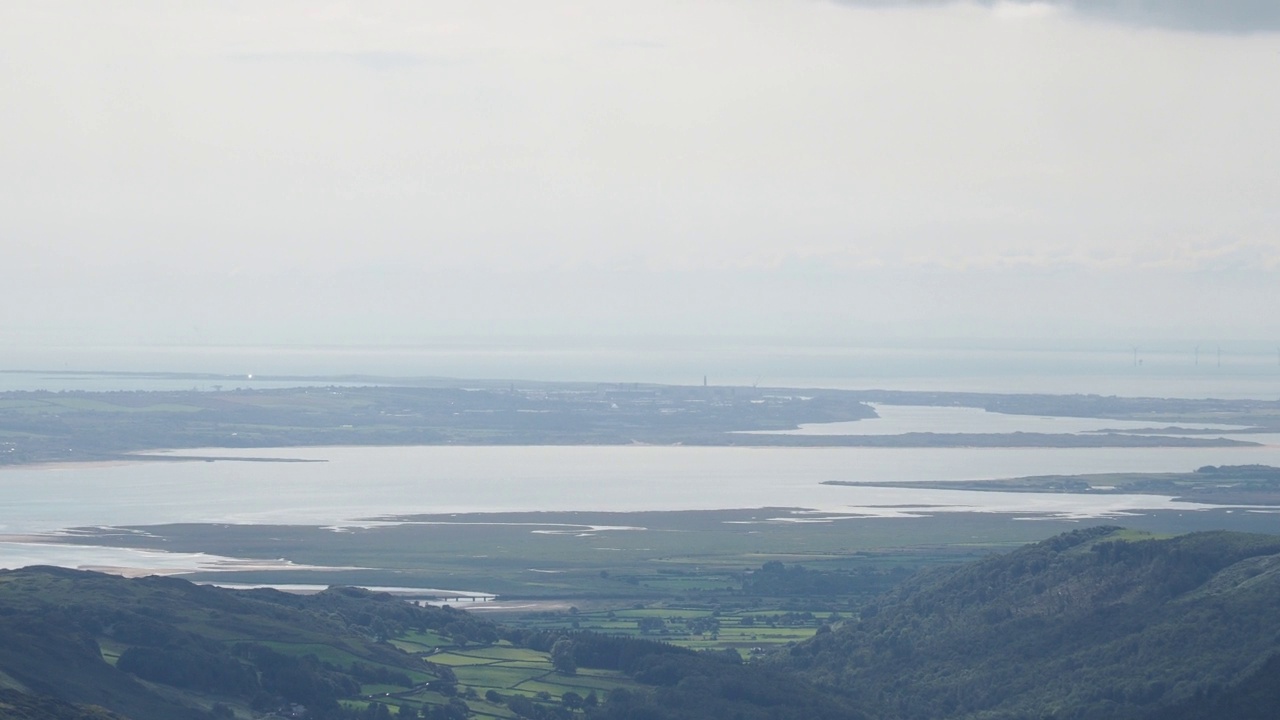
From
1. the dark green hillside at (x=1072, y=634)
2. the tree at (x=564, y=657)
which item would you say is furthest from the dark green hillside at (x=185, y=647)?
the dark green hillside at (x=1072, y=634)

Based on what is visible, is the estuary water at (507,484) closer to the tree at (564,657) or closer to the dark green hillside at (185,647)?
the dark green hillside at (185,647)

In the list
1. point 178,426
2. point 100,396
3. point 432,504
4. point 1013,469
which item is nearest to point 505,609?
point 432,504

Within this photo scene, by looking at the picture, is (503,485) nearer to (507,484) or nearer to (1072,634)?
(507,484)

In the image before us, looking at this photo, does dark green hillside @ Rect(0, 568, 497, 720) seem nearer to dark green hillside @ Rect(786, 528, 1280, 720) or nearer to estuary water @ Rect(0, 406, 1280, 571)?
dark green hillside @ Rect(786, 528, 1280, 720)

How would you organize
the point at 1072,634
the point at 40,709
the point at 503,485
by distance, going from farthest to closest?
the point at 503,485, the point at 1072,634, the point at 40,709

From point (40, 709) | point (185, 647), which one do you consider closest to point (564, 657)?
point (185, 647)

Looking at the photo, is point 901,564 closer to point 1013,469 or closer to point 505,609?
point 505,609

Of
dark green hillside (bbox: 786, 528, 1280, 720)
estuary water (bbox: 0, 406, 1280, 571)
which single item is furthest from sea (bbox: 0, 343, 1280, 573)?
dark green hillside (bbox: 786, 528, 1280, 720)
